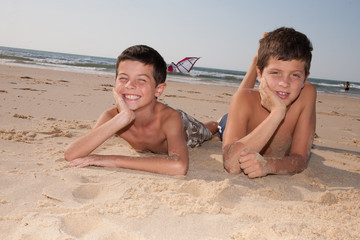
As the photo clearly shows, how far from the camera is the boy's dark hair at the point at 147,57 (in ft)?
10.6

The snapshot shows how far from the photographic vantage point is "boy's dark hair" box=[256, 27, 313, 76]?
2934mm

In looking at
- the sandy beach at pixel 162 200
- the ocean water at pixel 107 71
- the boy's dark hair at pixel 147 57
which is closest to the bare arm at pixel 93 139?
the sandy beach at pixel 162 200

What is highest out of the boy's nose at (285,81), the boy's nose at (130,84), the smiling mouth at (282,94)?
the boy's nose at (285,81)

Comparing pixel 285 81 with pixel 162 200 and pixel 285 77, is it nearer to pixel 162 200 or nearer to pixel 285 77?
A: pixel 285 77

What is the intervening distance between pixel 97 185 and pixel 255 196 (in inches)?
45.4

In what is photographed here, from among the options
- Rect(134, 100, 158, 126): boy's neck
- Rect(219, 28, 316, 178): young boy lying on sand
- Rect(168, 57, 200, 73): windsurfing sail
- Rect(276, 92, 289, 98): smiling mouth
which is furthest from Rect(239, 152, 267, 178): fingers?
Rect(168, 57, 200, 73): windsurfing sail

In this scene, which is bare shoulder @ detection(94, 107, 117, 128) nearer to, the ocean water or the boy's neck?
the boy's neck

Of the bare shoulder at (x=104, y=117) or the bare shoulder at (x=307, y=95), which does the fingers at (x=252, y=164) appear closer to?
the bare shoulder at (x=307, y=95)

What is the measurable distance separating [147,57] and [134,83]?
1.02 ft

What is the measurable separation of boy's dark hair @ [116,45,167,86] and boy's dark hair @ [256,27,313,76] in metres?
1.03

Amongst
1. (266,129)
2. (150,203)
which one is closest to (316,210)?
(266,129)

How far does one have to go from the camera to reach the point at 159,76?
11.1ft

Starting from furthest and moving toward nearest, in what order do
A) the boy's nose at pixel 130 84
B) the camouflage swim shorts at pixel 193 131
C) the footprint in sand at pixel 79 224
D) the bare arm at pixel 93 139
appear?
the camouflage swim shorts at pixel 193 131 → the boy's nose at pixel 130 84 → the bare arm at pixel 93 139 → the footprint in sand at pixel 79 224

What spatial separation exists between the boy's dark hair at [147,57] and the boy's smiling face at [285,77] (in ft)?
3.64
